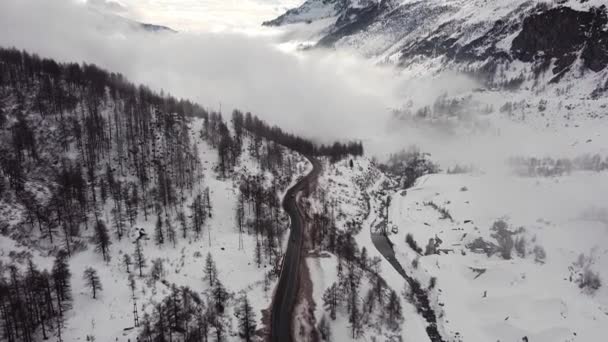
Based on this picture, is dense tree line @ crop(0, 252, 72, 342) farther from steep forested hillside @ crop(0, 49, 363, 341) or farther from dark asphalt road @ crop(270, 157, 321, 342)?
dark asphalt road @ crop(270, 157, 321, 342)

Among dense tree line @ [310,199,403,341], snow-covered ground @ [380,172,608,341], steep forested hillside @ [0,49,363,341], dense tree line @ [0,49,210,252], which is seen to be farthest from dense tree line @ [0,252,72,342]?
snow-covered ground @ [380,172,608,341]

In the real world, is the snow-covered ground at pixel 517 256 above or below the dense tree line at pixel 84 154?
below

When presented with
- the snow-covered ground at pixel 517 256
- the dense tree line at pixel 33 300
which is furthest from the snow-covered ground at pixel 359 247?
the dense tree line at pixel 33 300

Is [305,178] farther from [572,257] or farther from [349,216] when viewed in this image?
[572,257]

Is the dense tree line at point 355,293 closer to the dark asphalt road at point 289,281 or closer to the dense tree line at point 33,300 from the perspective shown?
the dark asphalt road at point 289,281

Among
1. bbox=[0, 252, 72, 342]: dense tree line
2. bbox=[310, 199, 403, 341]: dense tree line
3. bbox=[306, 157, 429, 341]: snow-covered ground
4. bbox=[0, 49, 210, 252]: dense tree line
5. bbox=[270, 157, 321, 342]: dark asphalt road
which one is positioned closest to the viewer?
bbox=[0, 252, 72, 342]: dense tree line

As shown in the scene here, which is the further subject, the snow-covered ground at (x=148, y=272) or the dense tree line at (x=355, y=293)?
the dense tree line at (x=355, y=293)

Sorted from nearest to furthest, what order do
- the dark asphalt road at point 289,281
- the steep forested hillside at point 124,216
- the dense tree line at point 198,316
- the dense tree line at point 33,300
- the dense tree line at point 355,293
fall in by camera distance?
the dense tree line at point 33,300, the dense tree line at point 198,316, the steep forested hillside at point 124,216, the dark asphalt road at point 289,281, the dense tree line at point 355,293
